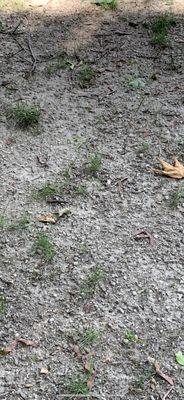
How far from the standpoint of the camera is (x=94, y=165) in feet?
12.3

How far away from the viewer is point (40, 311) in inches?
117

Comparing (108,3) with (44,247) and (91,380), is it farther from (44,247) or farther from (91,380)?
(91,380)

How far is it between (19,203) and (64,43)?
71.9 inches

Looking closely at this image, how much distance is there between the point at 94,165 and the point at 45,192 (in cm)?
38

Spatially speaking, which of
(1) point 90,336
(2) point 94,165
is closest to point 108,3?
(2) point 94,165

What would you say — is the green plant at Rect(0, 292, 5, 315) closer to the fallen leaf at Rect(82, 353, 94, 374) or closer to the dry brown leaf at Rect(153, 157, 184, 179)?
the fallen leaf at Rect(82, 353, 94, 374)

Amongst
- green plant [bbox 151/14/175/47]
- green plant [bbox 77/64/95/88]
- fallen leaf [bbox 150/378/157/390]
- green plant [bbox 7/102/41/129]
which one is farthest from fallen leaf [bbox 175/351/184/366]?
green plant [bbox 151/14/175/47]

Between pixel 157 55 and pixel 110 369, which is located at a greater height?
pixel 157 55

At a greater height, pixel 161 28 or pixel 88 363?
pixel 161 28

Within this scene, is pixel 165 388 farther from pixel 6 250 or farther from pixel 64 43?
pixel 64 43

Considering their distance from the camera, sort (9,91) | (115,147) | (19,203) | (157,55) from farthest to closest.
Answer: (157,55), (9,91), (115,147), (19,203)

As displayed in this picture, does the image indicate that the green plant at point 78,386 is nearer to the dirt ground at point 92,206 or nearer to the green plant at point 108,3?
the dirt ground at point 92,206

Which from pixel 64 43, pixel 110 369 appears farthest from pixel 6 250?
pixel 64 43

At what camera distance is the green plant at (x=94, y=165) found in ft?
12.3
